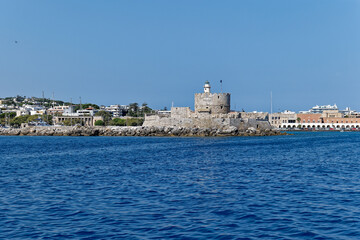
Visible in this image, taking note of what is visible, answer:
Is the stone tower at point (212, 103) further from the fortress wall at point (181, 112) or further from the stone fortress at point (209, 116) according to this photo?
the fortress wall at point (181, 112)

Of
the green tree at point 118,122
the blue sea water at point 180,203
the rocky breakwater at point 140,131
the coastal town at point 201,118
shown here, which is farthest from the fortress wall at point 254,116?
the blue sea water at point 180,203

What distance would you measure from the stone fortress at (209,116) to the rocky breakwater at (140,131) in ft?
2.22

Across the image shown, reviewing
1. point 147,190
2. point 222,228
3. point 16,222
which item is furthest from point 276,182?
point 16,222

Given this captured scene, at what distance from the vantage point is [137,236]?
7809 millimetres

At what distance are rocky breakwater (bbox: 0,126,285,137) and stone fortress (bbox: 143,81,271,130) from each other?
2.22 feet

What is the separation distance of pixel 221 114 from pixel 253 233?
4194 cm

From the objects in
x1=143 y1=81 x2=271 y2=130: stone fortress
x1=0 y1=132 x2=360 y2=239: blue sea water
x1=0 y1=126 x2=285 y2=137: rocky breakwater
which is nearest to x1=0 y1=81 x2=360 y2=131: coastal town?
x1=143 y1=81 x2=271 y2=130: stone fortress

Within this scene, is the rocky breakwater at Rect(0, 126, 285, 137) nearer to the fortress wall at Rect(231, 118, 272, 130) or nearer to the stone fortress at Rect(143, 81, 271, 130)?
the fortress wall at Rect(231, 118, 272, 130)

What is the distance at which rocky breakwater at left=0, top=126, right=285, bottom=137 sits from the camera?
49.2 meters

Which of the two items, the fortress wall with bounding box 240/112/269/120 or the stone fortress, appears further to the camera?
the fortress wall with bounding box 240/112/269/120

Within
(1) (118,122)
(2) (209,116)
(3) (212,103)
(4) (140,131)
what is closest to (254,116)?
(3) (212,103)

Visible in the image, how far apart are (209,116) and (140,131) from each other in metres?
8.24

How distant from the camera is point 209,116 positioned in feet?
164

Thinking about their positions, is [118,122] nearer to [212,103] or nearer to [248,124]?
[212,103]
